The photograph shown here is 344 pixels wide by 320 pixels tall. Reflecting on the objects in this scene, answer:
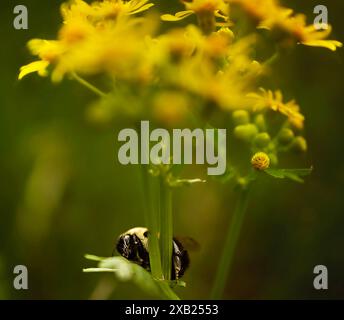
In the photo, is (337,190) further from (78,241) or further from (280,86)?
(78,241)

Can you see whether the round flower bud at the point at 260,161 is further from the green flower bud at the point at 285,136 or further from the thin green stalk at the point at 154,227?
the thin green stalk at the point at 154,227

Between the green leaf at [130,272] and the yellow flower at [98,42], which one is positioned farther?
the green leaf at [130,272]

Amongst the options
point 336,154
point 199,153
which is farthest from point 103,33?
point 336,154

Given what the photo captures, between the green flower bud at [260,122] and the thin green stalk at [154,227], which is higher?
the green flower bud at [260,122]

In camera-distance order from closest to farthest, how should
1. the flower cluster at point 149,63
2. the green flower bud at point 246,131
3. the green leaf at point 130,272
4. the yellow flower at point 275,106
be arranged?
the flower cluster at point 149,63, the green leaf at point 130,272, the yellow flower at point 275,106, the green flower bud at point 246,131

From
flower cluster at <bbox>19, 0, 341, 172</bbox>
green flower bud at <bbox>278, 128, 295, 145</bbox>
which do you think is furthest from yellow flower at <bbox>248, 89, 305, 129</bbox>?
flower cluster at <bbox>19, 0, 341, 172</bbox>

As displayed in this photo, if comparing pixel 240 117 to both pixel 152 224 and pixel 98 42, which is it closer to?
pixel 152 224

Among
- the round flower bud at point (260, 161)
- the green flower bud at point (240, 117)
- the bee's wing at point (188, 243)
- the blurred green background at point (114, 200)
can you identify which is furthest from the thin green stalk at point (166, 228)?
the blurred green background at point (114, 200)
